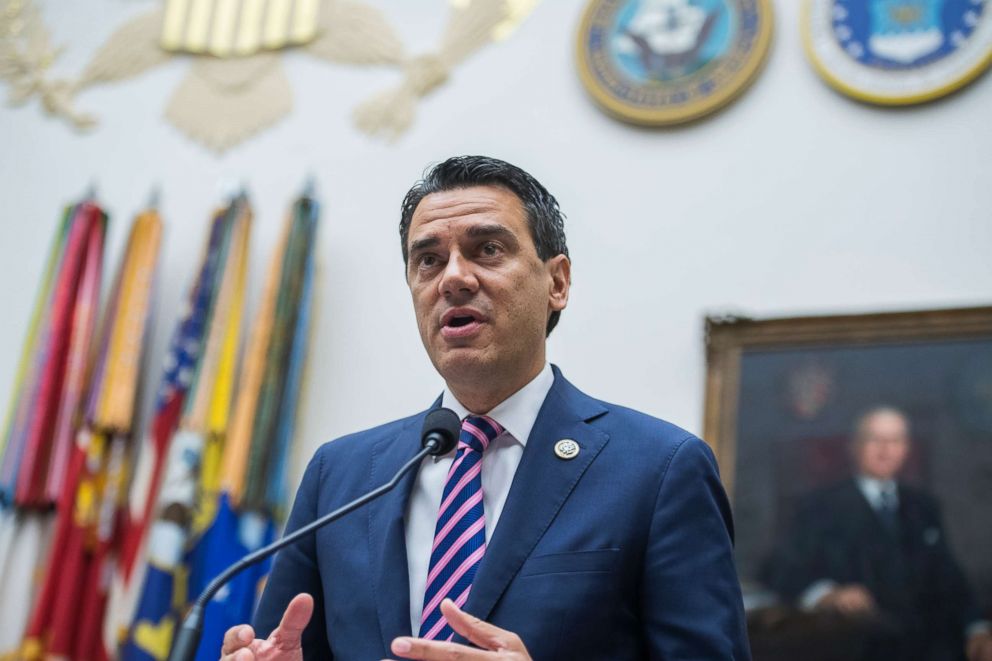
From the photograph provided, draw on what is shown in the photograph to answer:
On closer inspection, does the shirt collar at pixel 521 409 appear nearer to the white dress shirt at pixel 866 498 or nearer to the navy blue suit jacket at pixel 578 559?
the navy blue suit jacket at pixel 578 559

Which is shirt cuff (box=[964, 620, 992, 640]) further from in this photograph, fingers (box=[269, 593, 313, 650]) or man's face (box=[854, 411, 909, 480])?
fingers (box=[269, 593, 313, 650])

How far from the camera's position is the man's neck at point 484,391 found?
2145 mm

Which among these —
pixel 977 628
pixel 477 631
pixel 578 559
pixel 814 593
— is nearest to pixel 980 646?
pixel 977 628

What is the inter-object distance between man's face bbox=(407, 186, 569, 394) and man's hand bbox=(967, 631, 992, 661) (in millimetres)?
2566

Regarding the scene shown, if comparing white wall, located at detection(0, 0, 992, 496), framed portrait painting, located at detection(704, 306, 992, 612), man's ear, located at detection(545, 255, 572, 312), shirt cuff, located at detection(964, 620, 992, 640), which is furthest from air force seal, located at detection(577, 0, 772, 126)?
man's ear, located at detection(545, 255, 572, 312)

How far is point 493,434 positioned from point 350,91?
435 cm

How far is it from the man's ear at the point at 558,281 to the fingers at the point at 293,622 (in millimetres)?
880

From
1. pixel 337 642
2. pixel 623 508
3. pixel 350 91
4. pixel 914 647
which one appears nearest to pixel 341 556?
pixel 337 642

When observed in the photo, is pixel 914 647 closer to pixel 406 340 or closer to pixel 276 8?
pixel 406 340

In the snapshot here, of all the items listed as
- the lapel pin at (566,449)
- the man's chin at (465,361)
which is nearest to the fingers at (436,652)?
the lapel pin at (566,449)

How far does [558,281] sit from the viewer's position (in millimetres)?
2410

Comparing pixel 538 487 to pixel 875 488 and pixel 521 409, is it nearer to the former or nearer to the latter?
pixel 521 409

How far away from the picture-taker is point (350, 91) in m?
6.14

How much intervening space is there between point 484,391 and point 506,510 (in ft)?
0.98
